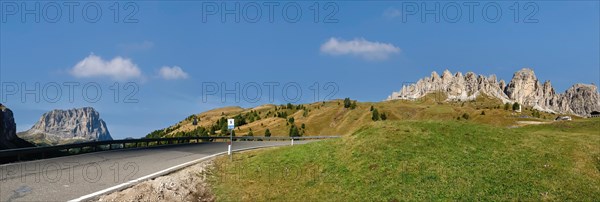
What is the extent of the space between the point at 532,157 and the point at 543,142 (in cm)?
462

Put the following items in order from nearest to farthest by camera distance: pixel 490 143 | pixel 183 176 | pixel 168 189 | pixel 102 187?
pixel 102 187
pixel 168 189
pixel 183 176
pixel 490 143

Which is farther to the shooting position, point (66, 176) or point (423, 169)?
point (423, 169)

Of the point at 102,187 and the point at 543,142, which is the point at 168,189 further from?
the point at 543,142

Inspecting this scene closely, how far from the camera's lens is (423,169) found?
18.5m

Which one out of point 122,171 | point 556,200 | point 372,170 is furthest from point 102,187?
point 556,200

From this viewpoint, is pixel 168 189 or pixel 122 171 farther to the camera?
pixel 122 171

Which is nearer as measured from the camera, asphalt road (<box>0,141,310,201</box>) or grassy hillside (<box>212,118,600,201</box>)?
asphalt road (<box>0,141,310,201</box>)

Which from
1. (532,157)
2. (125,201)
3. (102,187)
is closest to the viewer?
(125,201)

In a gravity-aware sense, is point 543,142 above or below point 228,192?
above

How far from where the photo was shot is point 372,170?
18719mm

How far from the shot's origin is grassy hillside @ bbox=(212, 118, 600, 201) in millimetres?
16594

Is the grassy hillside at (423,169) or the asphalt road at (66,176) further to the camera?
the grassy hillside at (423,169)

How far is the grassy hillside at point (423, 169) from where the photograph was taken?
16.6 metres

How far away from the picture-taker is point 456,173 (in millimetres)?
18031
